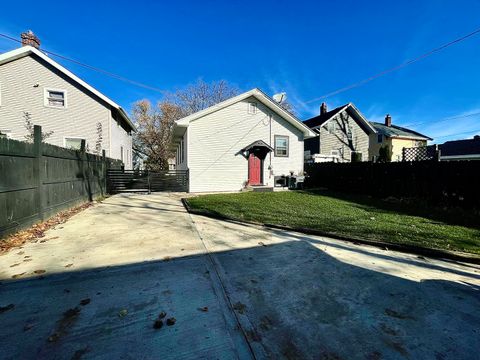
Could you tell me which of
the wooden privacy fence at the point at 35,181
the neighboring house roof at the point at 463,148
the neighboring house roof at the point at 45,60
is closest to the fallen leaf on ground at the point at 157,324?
the wooden privacy fence at the point at 35,181

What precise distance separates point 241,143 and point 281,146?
8.99ft

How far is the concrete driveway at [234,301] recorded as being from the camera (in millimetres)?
1945

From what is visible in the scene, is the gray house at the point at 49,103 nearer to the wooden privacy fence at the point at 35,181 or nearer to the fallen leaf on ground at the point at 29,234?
the wooden privacy fence at the point at 35,181

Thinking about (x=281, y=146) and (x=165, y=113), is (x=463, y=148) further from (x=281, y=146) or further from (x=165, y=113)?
(x=165, y=113)

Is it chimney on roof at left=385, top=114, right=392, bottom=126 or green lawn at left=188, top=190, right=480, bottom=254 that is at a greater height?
chimney on roof at left=385, top=114, right=392, bottom=126

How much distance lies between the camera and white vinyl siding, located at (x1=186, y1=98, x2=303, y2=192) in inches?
527

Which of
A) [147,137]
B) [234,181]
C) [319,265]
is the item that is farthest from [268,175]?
[147,137]

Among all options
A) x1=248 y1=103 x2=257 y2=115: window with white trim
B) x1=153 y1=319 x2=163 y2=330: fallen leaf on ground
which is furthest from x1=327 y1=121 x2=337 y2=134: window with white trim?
x1=153 y1=319 x2=163 y2=330: fallen leaf on ground

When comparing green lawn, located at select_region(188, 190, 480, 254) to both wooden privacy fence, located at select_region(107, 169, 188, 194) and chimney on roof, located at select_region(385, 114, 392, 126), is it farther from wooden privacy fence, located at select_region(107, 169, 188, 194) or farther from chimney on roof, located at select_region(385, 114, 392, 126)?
chimney on roof, located at select_region(385, 114, 392, 126)

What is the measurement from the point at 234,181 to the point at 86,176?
7.40 metres

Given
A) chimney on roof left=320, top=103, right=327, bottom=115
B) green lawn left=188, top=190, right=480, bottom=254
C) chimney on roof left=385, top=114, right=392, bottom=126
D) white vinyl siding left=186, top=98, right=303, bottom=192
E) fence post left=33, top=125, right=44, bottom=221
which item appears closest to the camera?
green lawn left=188, top=190, right=480, bottom=254

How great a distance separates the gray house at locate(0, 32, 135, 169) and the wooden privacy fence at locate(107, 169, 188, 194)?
2673 mm

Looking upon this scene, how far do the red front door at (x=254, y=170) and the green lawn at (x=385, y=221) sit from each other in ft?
20.4

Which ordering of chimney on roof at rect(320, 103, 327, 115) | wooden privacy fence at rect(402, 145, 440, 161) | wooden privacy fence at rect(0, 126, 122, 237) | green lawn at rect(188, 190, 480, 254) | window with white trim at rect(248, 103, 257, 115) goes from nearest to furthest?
wooden privacy fence at rect(0, 126, 122, 237) → green lawn at rect(188, 190, 480, 254) → wooden privacy fence at rect(402, 145, 440, 161) → window with white trim at rect(248, 103, 257, 115) → chimney on roof at rect(320, 103, 327, 115)
